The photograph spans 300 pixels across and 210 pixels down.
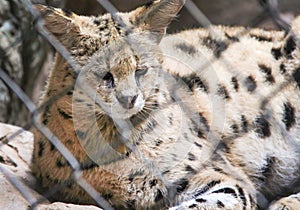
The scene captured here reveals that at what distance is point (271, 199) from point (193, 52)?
608mm

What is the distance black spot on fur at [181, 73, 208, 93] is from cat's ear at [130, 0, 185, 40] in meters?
0.25

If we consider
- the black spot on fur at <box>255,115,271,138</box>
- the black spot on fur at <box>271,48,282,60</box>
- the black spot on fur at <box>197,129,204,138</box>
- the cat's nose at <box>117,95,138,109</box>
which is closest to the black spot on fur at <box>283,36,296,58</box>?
the black spot on fur at <box>271,48,282,60</box>

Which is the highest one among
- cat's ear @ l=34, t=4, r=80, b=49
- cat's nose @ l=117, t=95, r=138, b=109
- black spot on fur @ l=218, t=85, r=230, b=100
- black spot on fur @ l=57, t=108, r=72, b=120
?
cat's ear @ l=34, t=4, r=80, b=49

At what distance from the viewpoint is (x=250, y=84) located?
309 cm

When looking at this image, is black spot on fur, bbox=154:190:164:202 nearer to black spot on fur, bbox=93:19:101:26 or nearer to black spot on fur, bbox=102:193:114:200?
black spot on fur, bbox=102:193:114:200

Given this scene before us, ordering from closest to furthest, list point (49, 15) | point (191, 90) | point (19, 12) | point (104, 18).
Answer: point (49, 15), point (104, 18), point (191, 90), point (19, 12)

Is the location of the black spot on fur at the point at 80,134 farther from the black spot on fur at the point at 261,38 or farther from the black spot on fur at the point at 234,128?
the black spot on fur at the point at 261,38

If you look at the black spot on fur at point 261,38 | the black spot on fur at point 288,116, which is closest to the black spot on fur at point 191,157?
the black spot on fur at point 288,116

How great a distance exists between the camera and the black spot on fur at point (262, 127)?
3031 mm

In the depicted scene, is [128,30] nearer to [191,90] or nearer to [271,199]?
[191,90]

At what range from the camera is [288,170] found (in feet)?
10.1

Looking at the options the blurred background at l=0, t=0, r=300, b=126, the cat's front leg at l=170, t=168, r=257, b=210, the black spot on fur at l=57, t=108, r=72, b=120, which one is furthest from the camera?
the blurred background at l=0, t=0, r=300, b=126

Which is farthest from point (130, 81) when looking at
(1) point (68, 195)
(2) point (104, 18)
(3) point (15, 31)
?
(3) point (15, 31)

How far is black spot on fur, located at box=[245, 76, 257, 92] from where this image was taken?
10.1ft
